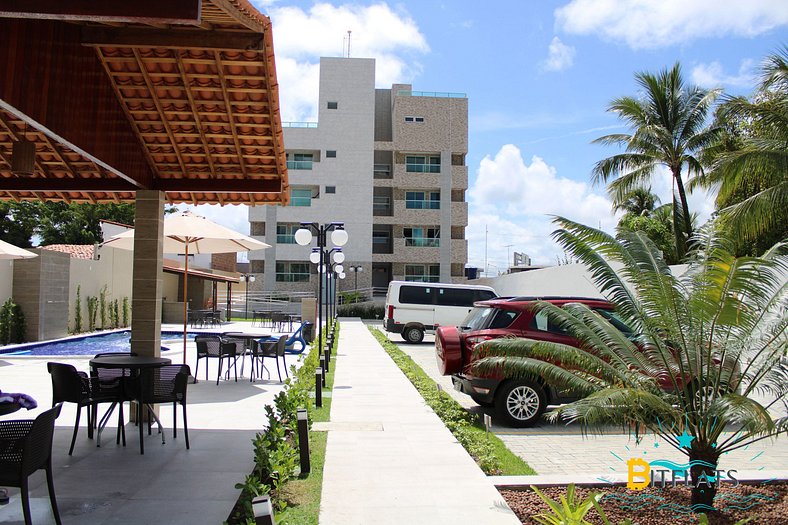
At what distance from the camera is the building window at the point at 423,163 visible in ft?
160

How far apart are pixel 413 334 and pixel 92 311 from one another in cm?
1195

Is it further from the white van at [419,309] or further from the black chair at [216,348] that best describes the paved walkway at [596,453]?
the white van at [419,309]

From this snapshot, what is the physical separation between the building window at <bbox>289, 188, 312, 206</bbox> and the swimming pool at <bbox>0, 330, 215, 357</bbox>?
2518 centimetres

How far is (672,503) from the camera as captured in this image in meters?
5.23

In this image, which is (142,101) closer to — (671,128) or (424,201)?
(671,128)

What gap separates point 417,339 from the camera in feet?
81.4

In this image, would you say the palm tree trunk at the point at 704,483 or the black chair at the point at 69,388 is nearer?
the palm tree trunk at the point at 704,483

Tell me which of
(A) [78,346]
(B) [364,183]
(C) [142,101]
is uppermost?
(B) [364,183]

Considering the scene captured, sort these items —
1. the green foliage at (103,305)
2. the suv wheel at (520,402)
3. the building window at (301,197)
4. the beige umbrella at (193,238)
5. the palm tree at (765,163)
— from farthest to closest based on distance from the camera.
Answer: the building window at (301,197)
the green foliage at (103,305)
the palm tree at (765,163)
the beige umbrella at (193,238)
the suv wheel at (520,402)

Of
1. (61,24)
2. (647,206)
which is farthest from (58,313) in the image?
(647,206)

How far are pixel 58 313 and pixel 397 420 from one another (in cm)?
1580

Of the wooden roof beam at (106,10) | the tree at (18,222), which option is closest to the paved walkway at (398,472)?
the wooden roof beam at (106,10)

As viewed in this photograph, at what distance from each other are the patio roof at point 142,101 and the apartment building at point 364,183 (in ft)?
128

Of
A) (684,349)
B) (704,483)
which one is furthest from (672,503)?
(684,349)
